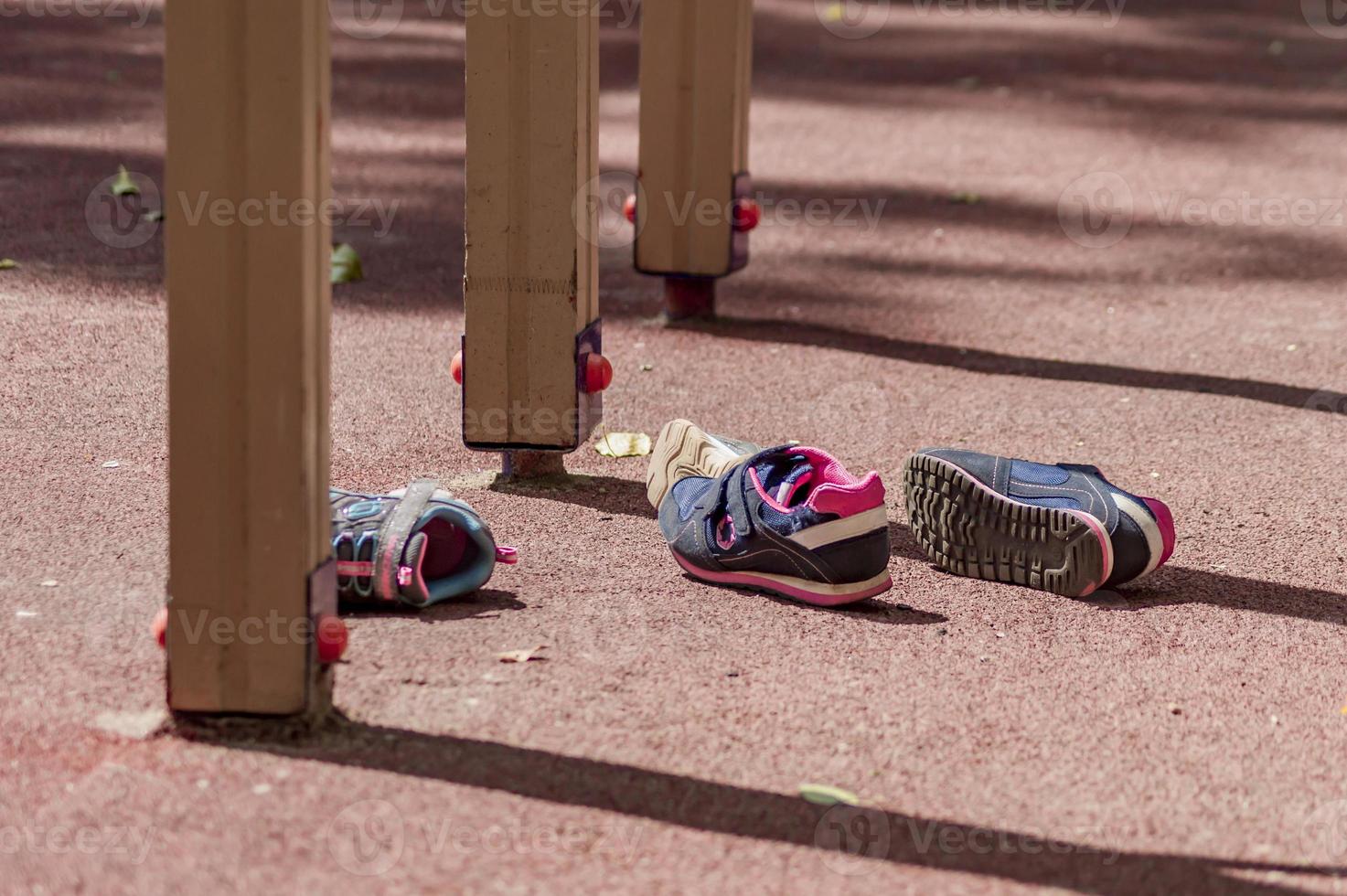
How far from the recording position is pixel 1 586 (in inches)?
136

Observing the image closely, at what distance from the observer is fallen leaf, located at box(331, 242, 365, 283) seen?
647 cm

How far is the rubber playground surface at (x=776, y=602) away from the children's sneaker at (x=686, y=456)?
13 centimetres

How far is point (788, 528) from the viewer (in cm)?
357

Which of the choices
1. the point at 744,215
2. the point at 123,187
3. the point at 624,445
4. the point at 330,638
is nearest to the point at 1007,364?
the point at 744,215

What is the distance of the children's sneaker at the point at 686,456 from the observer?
4.01m

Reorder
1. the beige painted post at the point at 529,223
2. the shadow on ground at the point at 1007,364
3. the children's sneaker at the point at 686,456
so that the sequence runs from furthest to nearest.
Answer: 1. the shadow on ground at the point at 1007,364
2. the beige painted post at the point at 529,223
3. the children's sneaker at the point at 686,456

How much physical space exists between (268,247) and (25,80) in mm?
8454

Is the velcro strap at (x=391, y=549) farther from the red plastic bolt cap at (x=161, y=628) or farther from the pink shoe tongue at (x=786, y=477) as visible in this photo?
the pink shoe tongue at (x=786, y=477)

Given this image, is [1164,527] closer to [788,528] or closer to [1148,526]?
[1148,526]

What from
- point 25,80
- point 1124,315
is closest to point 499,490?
point 1124,315

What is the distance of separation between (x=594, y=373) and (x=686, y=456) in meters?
0.39

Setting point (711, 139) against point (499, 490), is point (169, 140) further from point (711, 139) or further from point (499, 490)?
point (711, 139)

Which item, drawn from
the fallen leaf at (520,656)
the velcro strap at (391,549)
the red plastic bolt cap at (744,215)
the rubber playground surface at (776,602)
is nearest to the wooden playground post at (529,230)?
the rubber playground surface at (776,602)

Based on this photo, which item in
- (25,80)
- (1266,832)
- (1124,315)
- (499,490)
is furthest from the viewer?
(25,80)
